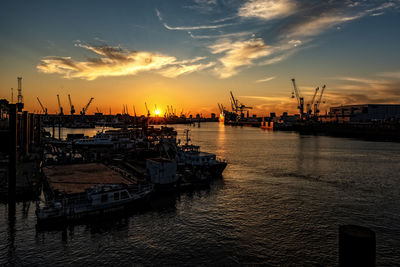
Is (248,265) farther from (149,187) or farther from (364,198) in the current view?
(364,198)

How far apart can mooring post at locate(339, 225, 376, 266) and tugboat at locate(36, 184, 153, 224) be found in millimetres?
26898

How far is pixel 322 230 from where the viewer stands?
2808 centimetres

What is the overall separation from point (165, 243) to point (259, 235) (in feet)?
32.6

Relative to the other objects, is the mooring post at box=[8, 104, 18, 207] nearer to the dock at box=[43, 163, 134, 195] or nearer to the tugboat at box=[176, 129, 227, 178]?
the dock at box=[43, 163, 134, 195]

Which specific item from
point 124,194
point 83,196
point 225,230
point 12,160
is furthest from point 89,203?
point 225,230

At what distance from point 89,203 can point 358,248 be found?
28408 millimetres

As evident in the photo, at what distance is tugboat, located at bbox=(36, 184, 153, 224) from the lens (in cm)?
2788

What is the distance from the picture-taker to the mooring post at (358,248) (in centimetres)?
1048

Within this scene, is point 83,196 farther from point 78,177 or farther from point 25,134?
point 25,134

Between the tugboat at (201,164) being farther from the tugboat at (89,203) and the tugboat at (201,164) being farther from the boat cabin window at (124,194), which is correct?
the boat cabin window at (124,194)

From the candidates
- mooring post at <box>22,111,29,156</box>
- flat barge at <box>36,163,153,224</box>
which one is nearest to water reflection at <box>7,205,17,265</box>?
flat barge at <box>36,163,153,224</box>

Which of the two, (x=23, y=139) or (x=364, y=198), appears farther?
(x=23, y=139)

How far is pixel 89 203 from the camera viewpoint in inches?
1195

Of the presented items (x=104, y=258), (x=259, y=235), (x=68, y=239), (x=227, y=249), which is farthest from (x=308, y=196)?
(x=68, y=239)
